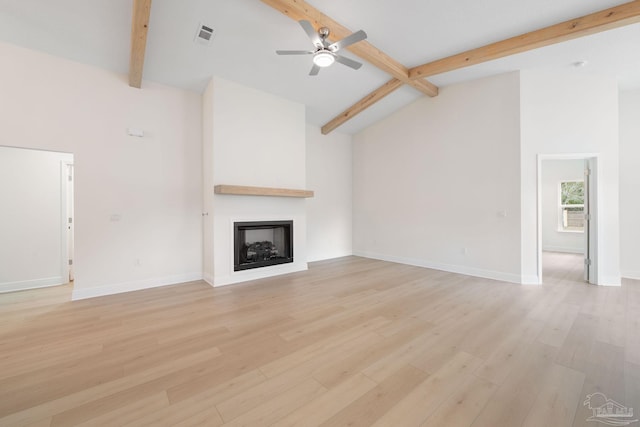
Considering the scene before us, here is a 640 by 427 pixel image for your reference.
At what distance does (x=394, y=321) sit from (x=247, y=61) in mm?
4261

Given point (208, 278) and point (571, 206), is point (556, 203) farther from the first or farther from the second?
point (208, 278)

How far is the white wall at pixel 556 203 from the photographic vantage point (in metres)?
7.69

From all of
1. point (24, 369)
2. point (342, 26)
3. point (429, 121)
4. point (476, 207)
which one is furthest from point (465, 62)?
point (24, 369)

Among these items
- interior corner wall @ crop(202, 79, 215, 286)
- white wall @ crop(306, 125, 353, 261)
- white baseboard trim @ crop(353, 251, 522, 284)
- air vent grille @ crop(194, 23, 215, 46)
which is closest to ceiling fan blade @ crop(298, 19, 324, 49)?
air vent grille @ crop(194, 23, 215, 46)

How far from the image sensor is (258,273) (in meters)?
4.85

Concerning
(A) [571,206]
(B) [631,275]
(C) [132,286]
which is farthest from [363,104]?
(A) [571,206]

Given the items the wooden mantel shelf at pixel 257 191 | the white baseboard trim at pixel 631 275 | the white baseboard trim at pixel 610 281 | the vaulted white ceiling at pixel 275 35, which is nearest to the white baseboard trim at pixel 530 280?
the white baseboard trim at pixel 610 281

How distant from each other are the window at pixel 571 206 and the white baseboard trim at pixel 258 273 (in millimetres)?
8185

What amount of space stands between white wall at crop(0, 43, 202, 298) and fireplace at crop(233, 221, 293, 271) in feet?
2.50

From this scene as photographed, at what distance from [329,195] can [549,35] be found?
4.76 m

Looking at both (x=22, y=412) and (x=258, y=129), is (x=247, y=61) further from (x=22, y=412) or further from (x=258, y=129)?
(x=22, y=412)

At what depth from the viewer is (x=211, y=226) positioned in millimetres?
4445

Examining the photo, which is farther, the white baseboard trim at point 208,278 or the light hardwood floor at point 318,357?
the white baseboard trim at point 208,278

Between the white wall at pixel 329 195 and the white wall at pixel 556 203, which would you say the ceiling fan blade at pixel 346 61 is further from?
the white wall at pixel 556 203
